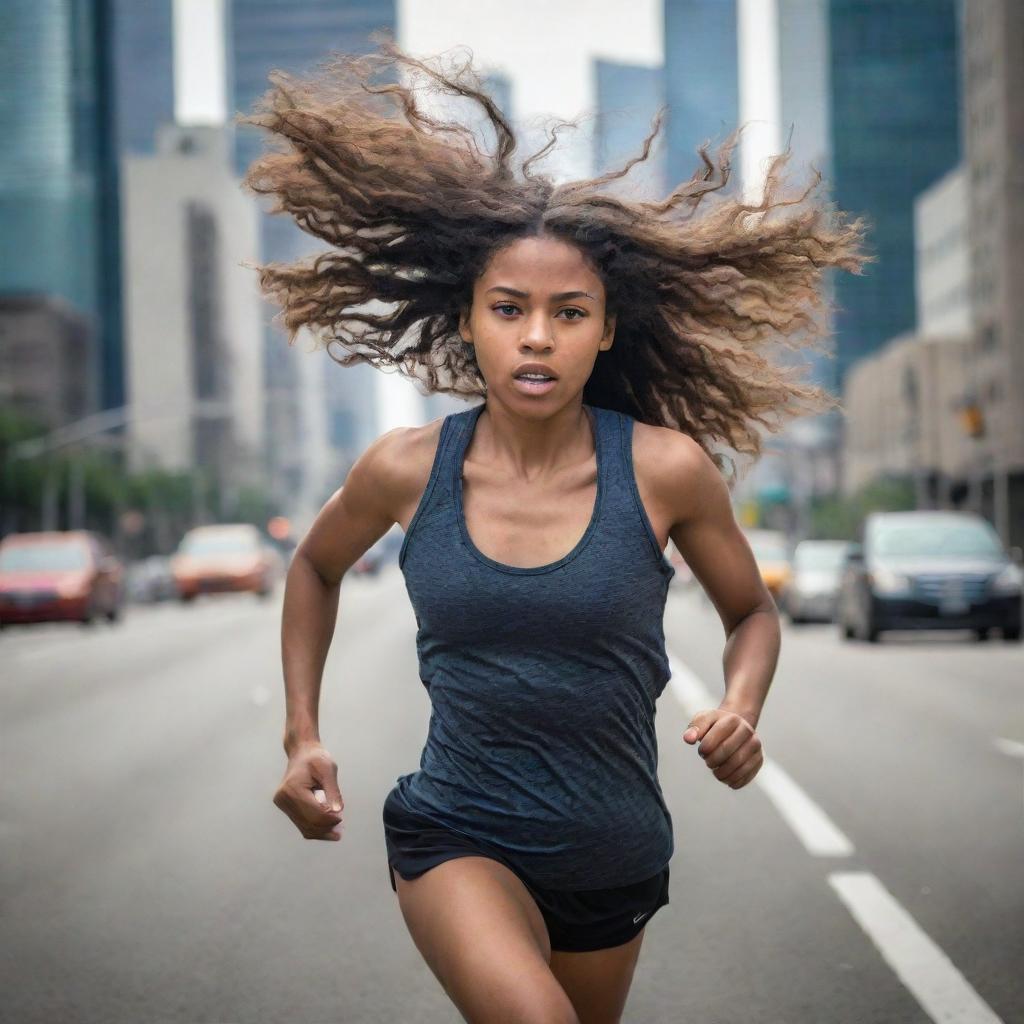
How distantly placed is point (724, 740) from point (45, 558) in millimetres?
30947

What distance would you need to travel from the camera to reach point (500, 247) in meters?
3.27

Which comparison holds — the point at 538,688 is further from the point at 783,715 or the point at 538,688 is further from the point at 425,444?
the point at 783,715

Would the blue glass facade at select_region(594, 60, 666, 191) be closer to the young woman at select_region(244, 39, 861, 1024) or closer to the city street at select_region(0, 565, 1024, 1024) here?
the young woman at select_region(244, 39, 861, 1024)

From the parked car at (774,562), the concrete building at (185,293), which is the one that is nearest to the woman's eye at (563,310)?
the parked car at (774,562)

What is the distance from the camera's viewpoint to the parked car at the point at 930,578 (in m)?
22.4

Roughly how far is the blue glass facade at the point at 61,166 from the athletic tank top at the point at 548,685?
140566 mm

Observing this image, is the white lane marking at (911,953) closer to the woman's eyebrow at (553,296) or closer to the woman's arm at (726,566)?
the woman's arm at (726,566)

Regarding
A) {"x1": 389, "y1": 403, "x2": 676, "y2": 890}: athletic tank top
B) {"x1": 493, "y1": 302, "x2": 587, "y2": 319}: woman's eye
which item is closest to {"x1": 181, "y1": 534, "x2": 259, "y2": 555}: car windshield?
{"x1": 493, "y1": 302, "x2": 587, "y2": 319}: woman's eye

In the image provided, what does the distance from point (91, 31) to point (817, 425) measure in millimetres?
65569

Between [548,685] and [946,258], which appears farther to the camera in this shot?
[946,258]

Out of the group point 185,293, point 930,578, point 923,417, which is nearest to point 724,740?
point 930,578

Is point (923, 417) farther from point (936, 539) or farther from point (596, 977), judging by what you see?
point (596, 977)

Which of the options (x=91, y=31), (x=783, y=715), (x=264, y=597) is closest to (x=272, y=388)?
(x=91, y=31)

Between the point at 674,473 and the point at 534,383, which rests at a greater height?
the point at 534,383
